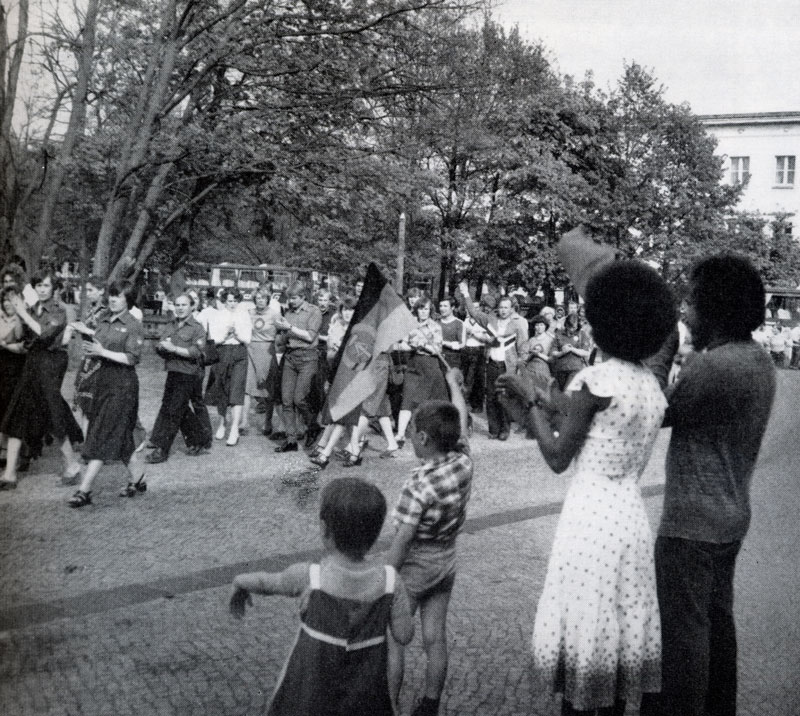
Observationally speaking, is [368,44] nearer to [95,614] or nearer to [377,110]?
[377,110]

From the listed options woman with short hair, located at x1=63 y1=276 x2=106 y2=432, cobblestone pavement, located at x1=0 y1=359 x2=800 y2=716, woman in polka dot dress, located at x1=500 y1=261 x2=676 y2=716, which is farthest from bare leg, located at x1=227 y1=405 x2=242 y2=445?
woman in polka dot dress, located at x1=500 y1=261 x2=676 y2=716

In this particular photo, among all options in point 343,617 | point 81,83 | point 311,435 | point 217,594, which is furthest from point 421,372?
point 343,617

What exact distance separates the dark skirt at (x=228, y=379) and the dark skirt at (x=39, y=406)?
2.53 meters

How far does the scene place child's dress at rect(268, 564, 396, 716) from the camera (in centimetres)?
272

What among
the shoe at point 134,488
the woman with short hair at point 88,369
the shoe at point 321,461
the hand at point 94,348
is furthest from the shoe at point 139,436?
the hand at point 94,348

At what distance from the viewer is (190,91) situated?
14.9m

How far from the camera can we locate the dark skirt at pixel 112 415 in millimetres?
7531

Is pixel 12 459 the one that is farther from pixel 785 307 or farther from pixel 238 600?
pixel 785 307

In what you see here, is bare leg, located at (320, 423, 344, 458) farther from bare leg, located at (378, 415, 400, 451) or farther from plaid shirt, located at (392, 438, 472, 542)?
plaid shirt, located at (392, 438, 472, 542)

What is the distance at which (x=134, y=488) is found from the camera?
7965 millimetres

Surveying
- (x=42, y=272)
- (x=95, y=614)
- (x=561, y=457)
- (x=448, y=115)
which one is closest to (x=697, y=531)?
(x=561, y=457)

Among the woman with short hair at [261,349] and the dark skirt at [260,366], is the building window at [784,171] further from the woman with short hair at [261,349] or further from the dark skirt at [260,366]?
the dark skirt at [260,366]

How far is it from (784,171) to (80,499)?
31450mm

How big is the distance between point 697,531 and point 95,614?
10.5 ft
